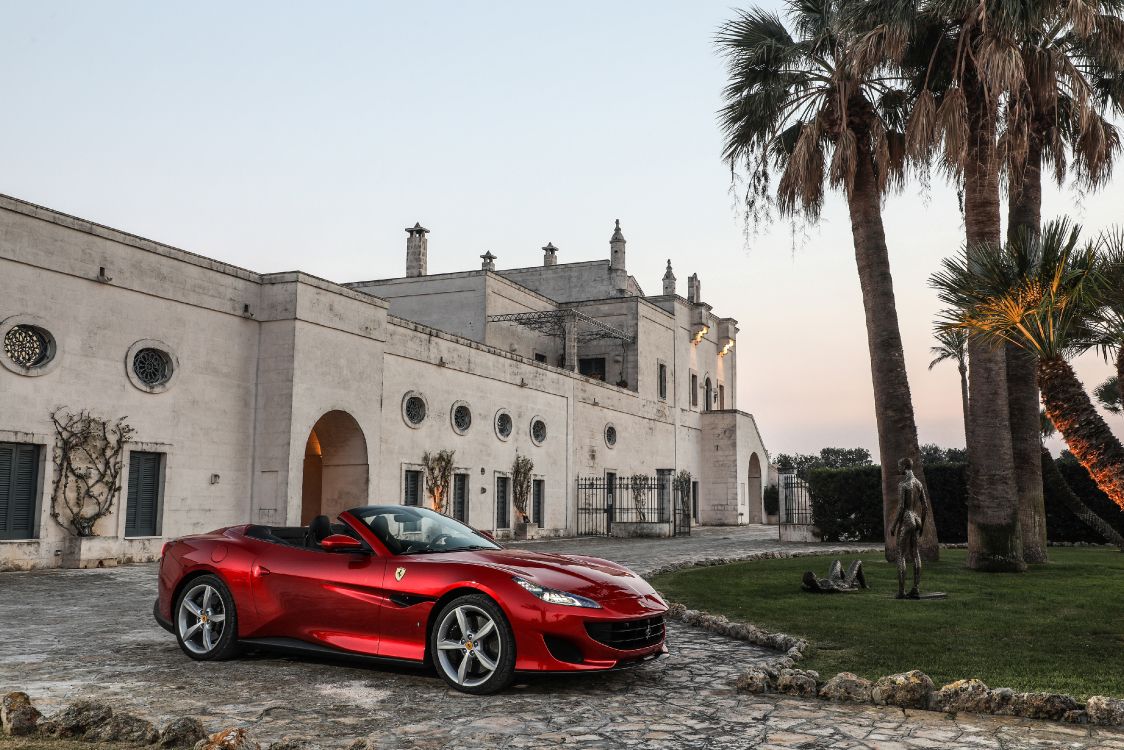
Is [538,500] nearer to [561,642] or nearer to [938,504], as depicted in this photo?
[938,504]

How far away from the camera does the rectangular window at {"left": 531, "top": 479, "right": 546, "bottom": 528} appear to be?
32.1m

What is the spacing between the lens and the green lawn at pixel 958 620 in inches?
286

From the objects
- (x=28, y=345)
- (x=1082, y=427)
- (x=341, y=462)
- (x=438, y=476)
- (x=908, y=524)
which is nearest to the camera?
(x=1082, y=427)

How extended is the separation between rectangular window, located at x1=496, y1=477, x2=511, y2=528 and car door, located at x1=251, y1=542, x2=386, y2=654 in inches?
880

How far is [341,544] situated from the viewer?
706cm

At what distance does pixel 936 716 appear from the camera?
5812 mm

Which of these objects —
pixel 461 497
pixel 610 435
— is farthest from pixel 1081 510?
pixel 610 435

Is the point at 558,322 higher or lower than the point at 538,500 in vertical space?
higher

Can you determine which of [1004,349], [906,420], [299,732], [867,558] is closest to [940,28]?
[1004,349]

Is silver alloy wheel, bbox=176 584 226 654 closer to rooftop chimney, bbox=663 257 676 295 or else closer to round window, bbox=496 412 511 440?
round window, bbox=496 412 511 440

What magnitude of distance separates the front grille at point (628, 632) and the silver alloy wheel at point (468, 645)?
2.17 feet

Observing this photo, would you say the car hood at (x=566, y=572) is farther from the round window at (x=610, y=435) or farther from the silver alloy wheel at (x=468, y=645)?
the round window at (x=610, y=435)

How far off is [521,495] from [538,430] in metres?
2.68

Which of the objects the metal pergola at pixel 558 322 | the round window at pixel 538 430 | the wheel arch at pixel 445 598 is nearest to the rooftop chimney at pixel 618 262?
the metal pergola at pixel 558 322
